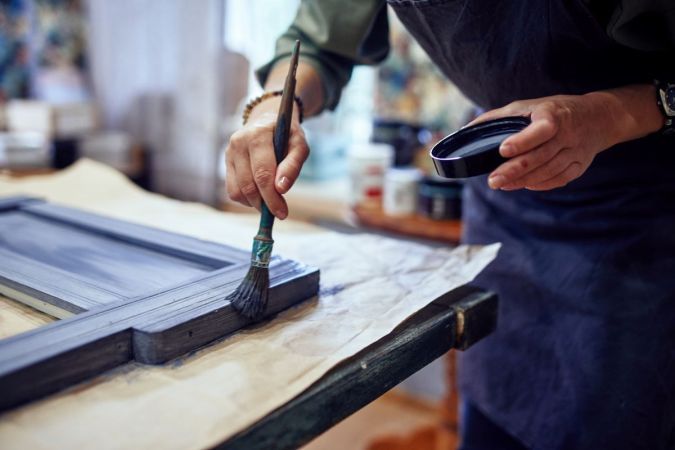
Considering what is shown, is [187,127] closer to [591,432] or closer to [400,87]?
[400,87]

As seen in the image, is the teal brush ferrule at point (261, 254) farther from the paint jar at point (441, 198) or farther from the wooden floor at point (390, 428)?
the wooden floor at point (390, 428)

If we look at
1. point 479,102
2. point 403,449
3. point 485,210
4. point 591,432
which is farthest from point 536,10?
point 403,449

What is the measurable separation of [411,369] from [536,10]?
0.51m

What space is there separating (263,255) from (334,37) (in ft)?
1.60

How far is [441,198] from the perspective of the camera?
1841 millimetres

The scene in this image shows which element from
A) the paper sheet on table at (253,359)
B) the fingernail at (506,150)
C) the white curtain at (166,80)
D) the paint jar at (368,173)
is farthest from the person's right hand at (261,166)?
the white curtain at (166,80)

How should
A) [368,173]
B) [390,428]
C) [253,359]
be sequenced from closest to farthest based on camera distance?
[253,359] < [368,173] < [390,428]

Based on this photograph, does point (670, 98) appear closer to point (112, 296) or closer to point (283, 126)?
point (283, 126)

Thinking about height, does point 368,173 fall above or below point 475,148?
below

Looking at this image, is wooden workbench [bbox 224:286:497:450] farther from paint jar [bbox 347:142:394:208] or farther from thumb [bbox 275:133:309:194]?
paint jar [bbox 347:142:394:208]

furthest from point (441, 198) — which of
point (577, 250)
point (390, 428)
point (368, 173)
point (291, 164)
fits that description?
point (291, 164)

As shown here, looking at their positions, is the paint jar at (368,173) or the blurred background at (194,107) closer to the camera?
the paint jar at (368,173)

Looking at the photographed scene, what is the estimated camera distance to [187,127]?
8.18ft

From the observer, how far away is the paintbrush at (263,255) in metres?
0.75
